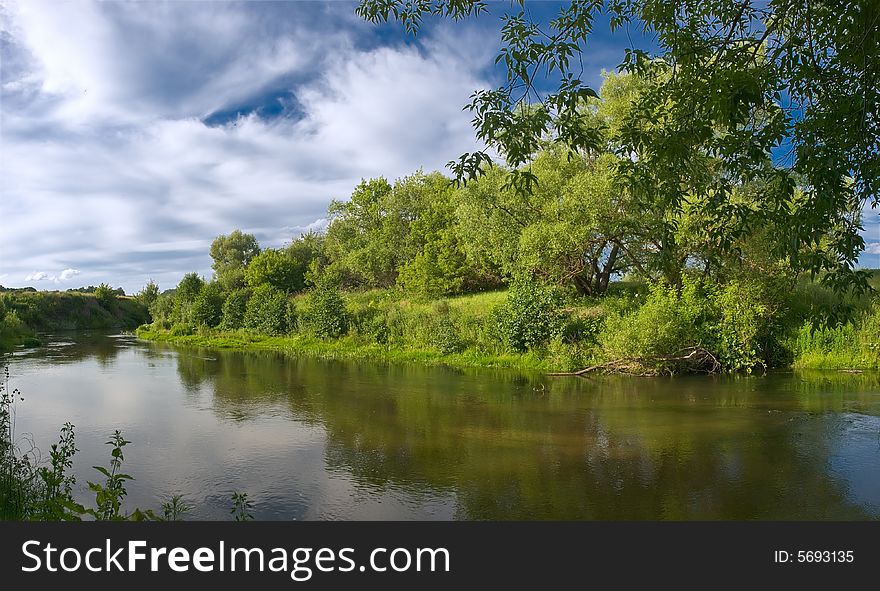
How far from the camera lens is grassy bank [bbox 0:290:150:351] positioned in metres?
51.3

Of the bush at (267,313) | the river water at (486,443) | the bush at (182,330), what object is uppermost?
the bush at (267,313)

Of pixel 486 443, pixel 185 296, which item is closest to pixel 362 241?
pixel 185 296

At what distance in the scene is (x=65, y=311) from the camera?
62.7 metres

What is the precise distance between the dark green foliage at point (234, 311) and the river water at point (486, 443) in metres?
21.4

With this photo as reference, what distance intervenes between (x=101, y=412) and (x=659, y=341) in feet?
58.3

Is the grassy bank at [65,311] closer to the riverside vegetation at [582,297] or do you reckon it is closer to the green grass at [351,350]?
the green grass at [351,350]

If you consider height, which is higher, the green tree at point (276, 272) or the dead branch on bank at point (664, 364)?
the green tree at point (276, 272)

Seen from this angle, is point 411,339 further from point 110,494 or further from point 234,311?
point 110,494

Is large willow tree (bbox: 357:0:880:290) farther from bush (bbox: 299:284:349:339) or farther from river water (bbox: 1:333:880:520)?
bush (bbox: 299:284:349:339)

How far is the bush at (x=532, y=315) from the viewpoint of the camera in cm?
2366

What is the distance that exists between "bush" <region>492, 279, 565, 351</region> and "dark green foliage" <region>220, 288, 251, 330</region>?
83.1 ft

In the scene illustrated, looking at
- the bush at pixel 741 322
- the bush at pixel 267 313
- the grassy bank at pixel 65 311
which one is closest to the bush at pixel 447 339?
the bush at pixel 741 322

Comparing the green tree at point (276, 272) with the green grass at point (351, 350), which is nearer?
the green grass at point (351, 350)

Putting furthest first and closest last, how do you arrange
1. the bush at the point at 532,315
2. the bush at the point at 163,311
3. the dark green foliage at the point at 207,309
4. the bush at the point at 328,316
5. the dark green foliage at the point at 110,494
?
the bush at the point at 163,311 → the dark green foliage at the point at 207,309 → the bush at the point at 328,316 → the bush at the point at 532,315 → the dark green foliage at the point at 110,494
